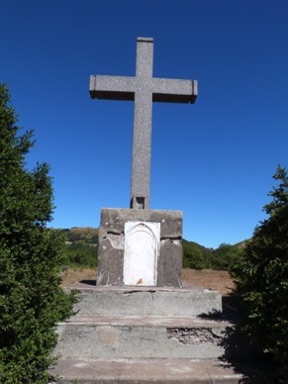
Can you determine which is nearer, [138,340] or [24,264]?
[24,264]

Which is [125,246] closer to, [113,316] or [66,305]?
[113,316]

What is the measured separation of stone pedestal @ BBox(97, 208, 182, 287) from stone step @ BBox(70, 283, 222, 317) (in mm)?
822

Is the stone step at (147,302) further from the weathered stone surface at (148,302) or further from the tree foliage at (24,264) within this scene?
the tree foliage at (24,264)

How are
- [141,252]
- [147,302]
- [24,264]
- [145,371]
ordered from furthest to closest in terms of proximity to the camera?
[141,252] → [147,302] → [145,371] → [24,264]

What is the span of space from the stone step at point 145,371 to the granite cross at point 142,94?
3.24 m

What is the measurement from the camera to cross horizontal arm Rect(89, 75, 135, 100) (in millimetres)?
7516

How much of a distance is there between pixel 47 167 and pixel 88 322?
2064 mm

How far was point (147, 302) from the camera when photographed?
18.2 feet

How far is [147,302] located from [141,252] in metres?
1.15

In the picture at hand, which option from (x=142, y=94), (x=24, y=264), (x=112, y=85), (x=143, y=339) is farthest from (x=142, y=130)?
(x=24, y=264)

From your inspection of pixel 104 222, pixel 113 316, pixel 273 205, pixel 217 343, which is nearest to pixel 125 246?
pixel 104 222

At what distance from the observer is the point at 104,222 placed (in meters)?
6.54

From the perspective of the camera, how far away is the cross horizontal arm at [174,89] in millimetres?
7574

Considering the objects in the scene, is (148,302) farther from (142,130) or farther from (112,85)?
(112,85)
